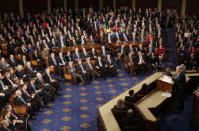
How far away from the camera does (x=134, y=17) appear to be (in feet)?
57.2

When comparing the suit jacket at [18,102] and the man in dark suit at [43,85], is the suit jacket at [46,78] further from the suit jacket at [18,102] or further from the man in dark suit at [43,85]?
the suit jacket at [18,102]

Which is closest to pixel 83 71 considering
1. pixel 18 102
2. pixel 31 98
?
pixel 31 98

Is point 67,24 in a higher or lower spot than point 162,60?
higher

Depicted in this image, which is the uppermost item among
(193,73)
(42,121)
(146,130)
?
(193,73)

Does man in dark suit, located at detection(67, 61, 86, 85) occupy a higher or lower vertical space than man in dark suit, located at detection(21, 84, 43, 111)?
higher

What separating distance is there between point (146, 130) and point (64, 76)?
4957 mm

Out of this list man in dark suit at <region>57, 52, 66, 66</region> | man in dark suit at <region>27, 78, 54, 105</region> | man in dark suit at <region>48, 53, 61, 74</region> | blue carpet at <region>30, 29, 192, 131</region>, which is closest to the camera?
blue carpet at <region>30, 29, 192, 131</region>

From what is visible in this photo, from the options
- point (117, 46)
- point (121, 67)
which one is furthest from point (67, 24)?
point (121, 67)

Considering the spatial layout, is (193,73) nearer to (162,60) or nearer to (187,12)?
(162,60)

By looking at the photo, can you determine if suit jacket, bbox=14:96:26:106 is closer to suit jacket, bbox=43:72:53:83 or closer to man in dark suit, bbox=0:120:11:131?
man in dark suit, bbox=0:120:11:131

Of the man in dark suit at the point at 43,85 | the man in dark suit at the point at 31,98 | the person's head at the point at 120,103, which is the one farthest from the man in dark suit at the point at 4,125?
the person's head at the point at 120,103

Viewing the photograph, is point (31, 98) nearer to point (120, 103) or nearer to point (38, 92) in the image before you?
point (38, 92)

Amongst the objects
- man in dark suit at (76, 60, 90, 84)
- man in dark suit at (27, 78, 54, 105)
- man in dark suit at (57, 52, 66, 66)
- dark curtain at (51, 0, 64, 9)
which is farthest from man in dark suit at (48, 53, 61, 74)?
dark curtain at (51, 0, 64, 9)

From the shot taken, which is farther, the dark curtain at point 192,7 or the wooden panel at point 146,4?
the wooden panel at point 146,4
